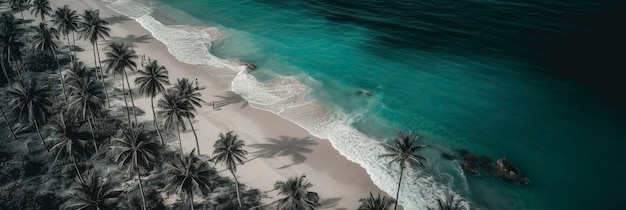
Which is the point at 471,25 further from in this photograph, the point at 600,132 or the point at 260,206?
the point at 260,206

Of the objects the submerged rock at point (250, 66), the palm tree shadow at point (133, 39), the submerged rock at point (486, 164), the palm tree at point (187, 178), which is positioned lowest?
the submerged rock at point (486, 164)

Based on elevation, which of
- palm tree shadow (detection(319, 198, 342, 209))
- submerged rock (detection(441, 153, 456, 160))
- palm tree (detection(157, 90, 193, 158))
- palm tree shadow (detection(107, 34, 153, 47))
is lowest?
palm tree shadow (detection(319, 198, 342, 209))

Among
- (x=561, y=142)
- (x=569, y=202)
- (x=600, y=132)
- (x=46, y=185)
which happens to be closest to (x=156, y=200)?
(x=46, y=185)

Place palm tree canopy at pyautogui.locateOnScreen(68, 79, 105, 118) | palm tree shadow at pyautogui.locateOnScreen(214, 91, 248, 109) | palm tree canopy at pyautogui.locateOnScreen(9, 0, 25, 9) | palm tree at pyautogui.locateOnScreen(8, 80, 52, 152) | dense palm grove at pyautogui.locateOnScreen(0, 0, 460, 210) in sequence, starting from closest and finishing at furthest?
dense palm grove at pyautogui.locateOnScreen(0, 0, 460, 210) < palm tree at pyautogui.locateOnScreen(8, 80, 52, 152) < palm tree canopy at pyautogui.locateOnScreen(68, 79, 105, 118) < palm tree shadow at pyautogui.locateOnScreen(214, 91, 248, 109) < palm tree canopy at pyautogui.locateOnScreen(9, 0, 25, 9)

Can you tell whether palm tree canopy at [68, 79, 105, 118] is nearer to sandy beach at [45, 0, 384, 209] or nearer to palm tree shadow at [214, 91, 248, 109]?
sandy beach at [45, 0, 384, 209]

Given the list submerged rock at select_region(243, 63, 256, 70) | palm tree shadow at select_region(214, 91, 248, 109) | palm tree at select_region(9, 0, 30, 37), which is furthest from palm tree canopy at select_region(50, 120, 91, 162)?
palm tree at select_region(9, 0, 30, 37)

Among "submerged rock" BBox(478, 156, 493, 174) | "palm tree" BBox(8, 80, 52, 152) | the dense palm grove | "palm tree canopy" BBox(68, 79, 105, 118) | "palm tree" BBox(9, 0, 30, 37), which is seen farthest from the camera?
"palm tree" BBox(9, 0, 30, 37)

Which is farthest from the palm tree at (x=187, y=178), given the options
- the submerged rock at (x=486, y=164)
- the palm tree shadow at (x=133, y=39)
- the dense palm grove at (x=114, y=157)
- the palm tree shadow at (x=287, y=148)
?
the palm tree shadow at (x=133, y=39)

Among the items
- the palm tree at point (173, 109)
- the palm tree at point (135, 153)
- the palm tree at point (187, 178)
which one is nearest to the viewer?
the palm tree at point (187, 178)

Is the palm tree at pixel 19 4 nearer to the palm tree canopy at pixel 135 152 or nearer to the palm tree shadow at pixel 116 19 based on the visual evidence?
the palm tree shadow at pixel 116 19
